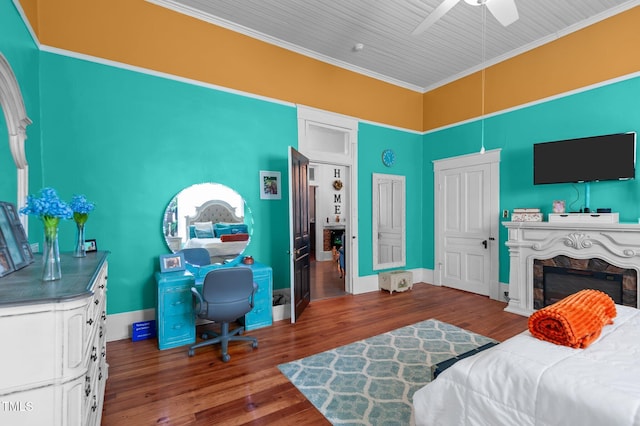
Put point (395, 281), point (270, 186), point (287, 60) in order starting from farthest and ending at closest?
point (395, 281) → point (287, 60) → point (270, 186)

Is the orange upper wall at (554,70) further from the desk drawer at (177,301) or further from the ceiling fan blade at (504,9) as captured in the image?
the desk drawer at (177,301)

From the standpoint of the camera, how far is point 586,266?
3.63 meters

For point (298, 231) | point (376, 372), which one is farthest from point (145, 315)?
point (376, 372)

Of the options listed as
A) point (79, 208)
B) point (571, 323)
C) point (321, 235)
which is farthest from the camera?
point (321, 235)

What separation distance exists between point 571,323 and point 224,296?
257 cm

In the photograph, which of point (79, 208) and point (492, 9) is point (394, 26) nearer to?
point (492, 9)

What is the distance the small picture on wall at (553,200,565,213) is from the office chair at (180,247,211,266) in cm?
462

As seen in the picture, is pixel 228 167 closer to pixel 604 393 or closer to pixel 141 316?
pixel 141 316

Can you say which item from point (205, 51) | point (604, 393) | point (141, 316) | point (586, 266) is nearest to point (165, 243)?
point (141, 316)

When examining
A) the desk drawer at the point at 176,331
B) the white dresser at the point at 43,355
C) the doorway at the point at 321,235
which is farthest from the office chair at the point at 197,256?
the doorway at the point at 321,235

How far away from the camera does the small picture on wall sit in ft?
12.9

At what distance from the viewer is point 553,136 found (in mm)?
4223

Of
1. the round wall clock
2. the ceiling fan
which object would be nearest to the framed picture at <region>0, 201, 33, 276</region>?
the ceiling fan

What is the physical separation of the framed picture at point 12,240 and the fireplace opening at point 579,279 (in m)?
5.26
